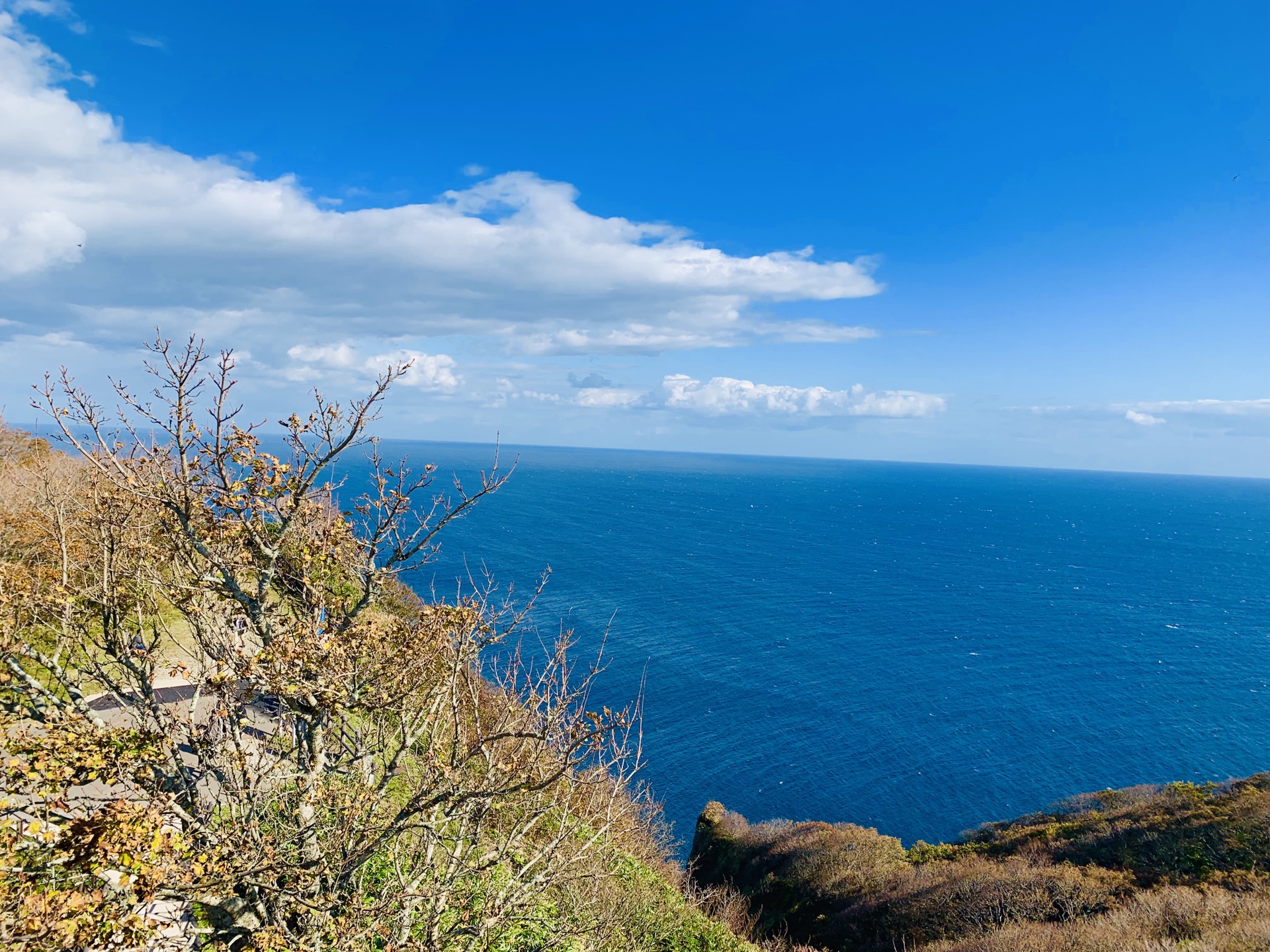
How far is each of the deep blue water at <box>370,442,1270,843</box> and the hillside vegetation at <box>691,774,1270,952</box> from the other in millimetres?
10973

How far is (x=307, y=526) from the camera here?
433 inches

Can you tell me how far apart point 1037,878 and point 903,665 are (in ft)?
166

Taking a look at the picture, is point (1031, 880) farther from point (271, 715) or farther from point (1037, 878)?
point (271, 715)

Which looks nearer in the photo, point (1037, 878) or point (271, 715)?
point (271, 715)

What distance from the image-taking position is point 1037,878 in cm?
2514

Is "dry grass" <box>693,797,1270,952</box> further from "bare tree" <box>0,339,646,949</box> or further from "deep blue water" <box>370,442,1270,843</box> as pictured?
"bare tree" <box>0,339,646,949</box>

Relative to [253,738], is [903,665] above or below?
below

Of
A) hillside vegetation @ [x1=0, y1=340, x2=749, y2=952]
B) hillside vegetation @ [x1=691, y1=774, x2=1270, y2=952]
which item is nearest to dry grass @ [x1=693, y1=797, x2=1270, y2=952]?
hillside vegetation @ [x1=691, y1=774, x2=1270, y2=952]

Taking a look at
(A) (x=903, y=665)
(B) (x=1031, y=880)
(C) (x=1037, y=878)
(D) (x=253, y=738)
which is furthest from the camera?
(A) (x=903, y=665)

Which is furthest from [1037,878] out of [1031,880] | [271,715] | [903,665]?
[903,665]

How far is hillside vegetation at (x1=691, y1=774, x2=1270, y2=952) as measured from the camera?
2012cm

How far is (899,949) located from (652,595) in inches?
2680

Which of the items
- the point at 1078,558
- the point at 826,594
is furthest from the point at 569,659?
the point at 1078,558

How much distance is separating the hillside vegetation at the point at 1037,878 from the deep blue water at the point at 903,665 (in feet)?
36.0
